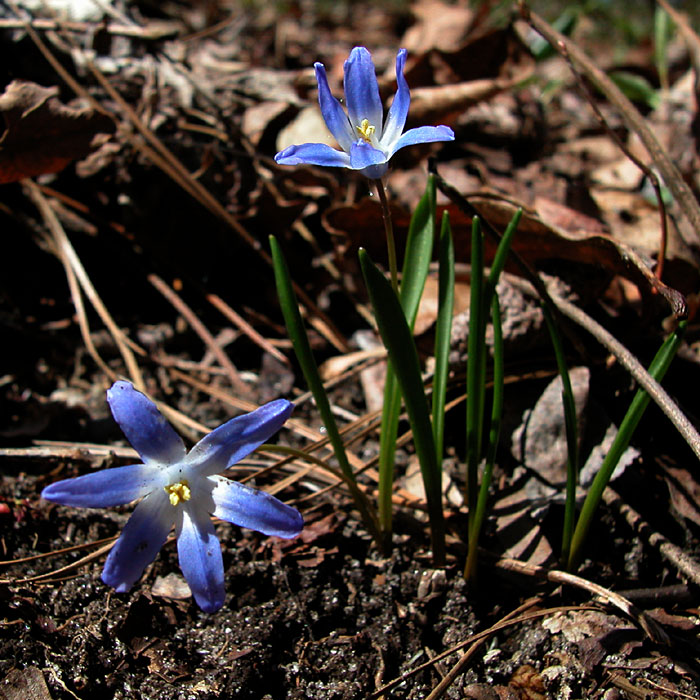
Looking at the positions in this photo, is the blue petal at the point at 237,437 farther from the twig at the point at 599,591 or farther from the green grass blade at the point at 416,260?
the twig at the point at 599,591

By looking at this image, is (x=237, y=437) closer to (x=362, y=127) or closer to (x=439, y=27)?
(x=362, y=127)

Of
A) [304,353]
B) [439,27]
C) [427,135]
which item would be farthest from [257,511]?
[439,27]

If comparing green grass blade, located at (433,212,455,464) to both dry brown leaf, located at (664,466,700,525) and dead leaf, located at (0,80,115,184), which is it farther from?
dead leaf, located at (0,80,115,184)

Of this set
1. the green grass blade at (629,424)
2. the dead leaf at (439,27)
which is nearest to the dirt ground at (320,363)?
the green grass blade at (629,424)

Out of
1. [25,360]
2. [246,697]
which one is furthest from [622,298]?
[25,360]

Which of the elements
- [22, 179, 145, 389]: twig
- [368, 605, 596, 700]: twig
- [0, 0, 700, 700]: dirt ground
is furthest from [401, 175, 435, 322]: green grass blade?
[22, 179, 145, 389]: twig

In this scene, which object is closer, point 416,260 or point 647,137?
point 416,260
